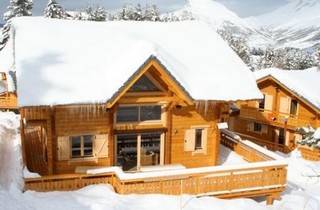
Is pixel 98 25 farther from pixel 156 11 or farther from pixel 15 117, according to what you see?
pixel 156 11

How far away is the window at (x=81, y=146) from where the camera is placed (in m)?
A: 18.6

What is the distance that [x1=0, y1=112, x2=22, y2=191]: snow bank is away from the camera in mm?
17109

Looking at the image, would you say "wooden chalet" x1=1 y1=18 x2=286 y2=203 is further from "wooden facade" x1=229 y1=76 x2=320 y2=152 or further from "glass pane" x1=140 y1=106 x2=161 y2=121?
"wooden facade" x1=229 y1=76 x2=320 y2=152

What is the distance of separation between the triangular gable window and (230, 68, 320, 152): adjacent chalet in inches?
681

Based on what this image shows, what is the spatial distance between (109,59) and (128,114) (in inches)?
107

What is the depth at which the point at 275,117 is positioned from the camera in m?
38.3

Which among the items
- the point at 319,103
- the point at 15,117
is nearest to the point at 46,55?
the point at 15,117

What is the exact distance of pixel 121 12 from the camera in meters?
99.1

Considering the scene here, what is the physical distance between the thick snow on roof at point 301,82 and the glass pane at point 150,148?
19.0 m

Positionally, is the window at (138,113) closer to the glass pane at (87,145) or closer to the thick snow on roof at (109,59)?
the glass pane at (87,145)

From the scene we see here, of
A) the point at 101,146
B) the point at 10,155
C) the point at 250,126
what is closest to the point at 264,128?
the point at 250,126

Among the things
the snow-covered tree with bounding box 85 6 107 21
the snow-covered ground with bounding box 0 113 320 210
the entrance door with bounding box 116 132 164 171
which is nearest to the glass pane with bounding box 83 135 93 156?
the entrance door with bounding box 116 132 164 171

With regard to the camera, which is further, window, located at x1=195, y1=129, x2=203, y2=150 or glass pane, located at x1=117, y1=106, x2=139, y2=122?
window, located at x1=195, y1=129, x2=203, y2=150

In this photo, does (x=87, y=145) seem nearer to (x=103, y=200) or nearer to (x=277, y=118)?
(x=103, y=200)
